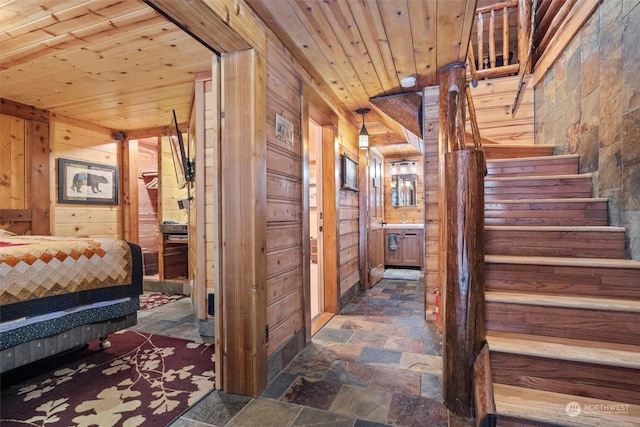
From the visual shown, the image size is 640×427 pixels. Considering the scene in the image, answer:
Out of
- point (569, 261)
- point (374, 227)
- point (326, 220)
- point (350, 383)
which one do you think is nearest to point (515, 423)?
point (350, 383)

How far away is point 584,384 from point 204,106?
10.0 feet

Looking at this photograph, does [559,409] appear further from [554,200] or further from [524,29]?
[524,29]

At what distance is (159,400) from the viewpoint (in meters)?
1.73

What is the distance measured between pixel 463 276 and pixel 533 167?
69.4 inches

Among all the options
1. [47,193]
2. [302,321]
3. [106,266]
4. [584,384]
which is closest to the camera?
[584,384]

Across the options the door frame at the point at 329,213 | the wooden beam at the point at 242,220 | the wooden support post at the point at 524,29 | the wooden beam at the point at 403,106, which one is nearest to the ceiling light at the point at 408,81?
the wooden beam at the point at 403,106

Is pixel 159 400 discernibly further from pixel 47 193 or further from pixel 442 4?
pixel 47 193

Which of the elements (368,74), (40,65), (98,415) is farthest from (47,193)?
(368,74)

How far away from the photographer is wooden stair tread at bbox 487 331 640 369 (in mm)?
1368

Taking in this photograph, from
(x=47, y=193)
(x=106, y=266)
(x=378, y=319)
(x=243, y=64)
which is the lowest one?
(x=378, y=319)

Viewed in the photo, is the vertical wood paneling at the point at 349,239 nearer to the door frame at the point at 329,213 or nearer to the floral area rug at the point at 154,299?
the door frame at the point at 329,213

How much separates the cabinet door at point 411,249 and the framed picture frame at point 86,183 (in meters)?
4.74

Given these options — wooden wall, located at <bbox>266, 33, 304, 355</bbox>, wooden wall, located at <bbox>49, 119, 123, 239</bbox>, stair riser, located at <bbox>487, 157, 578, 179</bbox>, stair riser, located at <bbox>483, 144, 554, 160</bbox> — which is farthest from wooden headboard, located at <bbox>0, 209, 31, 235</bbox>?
stair riser, located at <bbox>483, 144, 554, 160</bbox>

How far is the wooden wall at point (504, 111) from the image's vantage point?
3586mm
